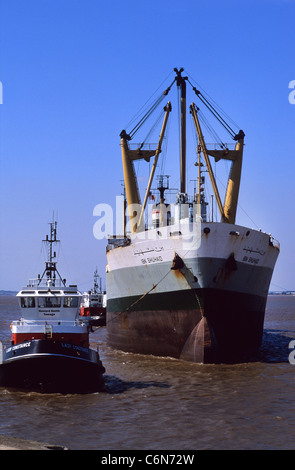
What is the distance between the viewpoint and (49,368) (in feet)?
67.7

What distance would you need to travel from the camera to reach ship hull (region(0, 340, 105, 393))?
807 inches

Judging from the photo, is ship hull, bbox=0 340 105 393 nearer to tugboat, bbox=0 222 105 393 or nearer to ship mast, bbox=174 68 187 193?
tugboat, bbox=0 222 105 393

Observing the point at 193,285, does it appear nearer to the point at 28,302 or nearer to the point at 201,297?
the point at 201,297

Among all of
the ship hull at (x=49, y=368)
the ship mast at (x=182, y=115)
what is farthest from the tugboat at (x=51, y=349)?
the ship mast at (x=182, y=115)

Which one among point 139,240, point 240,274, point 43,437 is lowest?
point 43,437

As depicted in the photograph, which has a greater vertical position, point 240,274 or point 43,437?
point 240,274

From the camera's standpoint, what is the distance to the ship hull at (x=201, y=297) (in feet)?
96.4

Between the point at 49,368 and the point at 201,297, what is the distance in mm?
11115

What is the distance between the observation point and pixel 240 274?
3081cm

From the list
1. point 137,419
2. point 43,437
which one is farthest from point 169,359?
point 43,437

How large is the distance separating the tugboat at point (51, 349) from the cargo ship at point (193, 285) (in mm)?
7360
